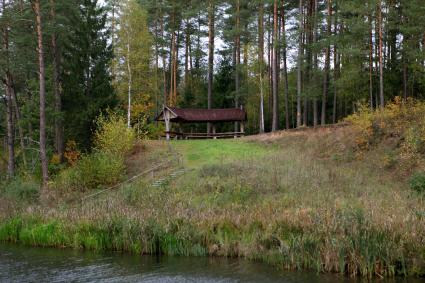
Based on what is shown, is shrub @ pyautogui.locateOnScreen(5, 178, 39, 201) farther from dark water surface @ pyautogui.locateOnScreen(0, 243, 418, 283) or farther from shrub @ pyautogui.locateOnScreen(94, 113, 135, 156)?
dark water surface @ pyautogui.locateOnScreen(0, 243, 418, 283)

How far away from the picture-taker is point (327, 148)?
2873cm

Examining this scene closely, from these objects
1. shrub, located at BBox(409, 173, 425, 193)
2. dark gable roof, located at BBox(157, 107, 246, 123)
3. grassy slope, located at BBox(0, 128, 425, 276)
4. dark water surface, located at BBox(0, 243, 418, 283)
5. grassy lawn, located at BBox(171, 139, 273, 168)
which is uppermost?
dark gable roof, located at BBox(157, 107, 246, 123)

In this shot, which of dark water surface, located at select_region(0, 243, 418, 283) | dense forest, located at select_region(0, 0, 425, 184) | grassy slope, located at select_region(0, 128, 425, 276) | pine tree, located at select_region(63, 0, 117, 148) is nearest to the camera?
grassy slope, located at select_region(0, 128, 425, 276)

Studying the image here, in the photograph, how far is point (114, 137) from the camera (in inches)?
1175

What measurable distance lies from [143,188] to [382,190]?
11178 mm

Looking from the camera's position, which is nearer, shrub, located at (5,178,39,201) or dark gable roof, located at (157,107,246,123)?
shrub, located at (5,178,39,201)

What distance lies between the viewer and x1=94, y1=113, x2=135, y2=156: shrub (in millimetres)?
29641

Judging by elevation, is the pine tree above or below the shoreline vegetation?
above

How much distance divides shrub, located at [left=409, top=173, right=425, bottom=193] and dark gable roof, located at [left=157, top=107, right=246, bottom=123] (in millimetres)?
21503

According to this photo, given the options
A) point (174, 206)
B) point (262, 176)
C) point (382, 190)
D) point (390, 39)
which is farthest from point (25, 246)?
point (390, 39)

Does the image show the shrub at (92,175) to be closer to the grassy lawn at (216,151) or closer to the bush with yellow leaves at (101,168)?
the bush with yellow leaves at (101,168)

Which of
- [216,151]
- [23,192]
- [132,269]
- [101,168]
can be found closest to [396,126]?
[216,151]

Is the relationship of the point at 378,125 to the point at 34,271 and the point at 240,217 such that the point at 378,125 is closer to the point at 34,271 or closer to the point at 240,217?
the point at 240,217

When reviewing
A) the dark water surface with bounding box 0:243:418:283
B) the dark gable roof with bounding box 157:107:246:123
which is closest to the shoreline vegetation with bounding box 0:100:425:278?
the dark water surface with bounding box 0:243:418:283
